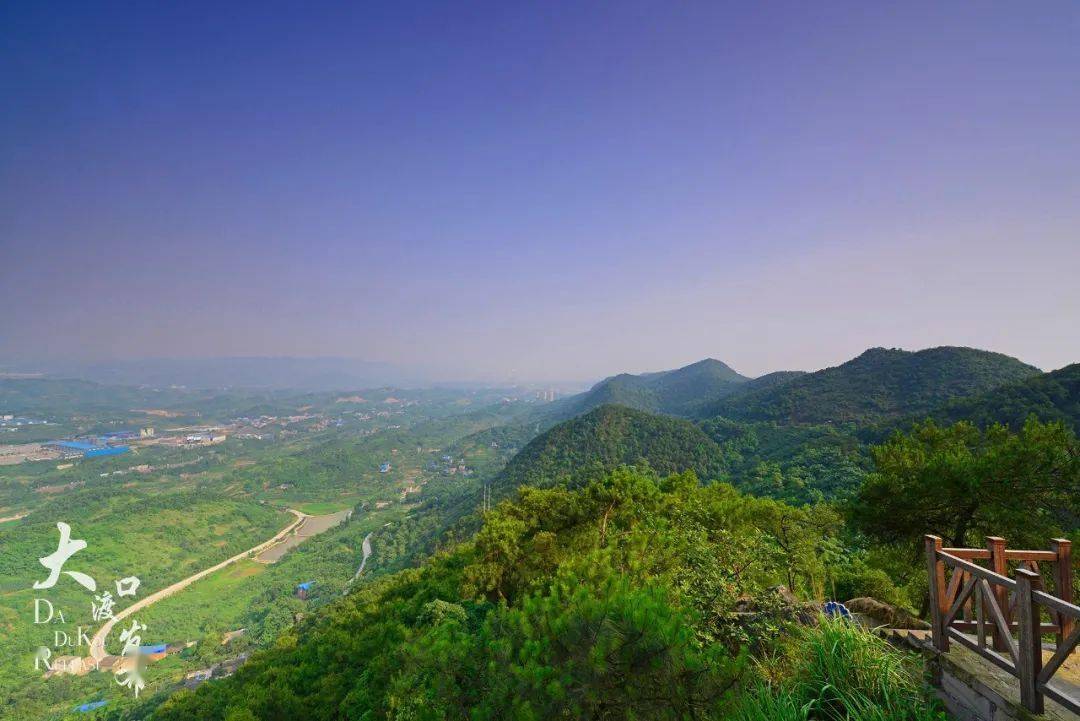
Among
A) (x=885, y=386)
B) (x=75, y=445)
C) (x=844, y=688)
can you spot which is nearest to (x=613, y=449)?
(x=885, y=386)

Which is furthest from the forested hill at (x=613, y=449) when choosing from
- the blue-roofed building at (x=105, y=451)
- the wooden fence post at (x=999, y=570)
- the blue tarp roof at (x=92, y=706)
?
the blue-roofed building at (x=105, y=451)

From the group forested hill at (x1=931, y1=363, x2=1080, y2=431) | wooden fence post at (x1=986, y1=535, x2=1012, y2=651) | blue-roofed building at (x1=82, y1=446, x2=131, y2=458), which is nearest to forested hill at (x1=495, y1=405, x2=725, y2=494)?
forested hill at (x1=931, y1=363, x2=1080, y2=431)

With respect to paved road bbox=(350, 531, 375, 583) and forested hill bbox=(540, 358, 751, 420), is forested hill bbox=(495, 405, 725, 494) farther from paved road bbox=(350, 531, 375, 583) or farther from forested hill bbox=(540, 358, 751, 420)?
forested hill bbox=(540, 358, 751, 420)

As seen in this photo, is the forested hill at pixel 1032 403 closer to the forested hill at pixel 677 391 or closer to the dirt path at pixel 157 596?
the dirt path at pixel 157 596

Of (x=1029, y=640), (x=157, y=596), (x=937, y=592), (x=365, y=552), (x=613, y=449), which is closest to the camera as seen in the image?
(x=1029, y=640)

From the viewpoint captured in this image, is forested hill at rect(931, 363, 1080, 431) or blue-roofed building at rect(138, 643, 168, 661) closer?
forested hill at rect(931, 363, 1080, 431)

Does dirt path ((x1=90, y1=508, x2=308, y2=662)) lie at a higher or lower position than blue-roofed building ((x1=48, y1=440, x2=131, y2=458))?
lower

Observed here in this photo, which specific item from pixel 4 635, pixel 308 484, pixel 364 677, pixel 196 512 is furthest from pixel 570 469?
pixel 308 484

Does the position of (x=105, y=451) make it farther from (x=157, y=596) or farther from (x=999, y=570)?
(x=999, y=570)
